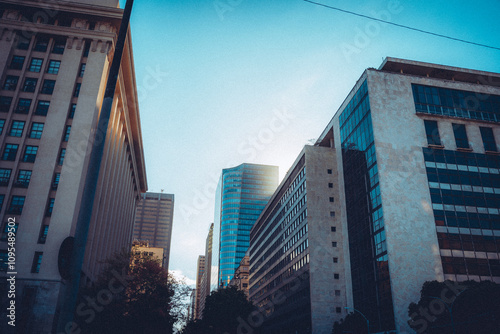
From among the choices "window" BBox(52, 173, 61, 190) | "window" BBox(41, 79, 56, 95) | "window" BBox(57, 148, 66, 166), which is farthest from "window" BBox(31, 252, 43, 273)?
"window" BBox(41, 79, 56, 95)

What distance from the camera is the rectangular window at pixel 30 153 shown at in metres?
43.3

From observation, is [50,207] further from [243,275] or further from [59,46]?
[243,275]

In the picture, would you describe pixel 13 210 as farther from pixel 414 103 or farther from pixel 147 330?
pixel 414 103

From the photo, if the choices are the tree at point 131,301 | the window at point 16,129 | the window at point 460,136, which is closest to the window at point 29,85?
the window at point 16,129

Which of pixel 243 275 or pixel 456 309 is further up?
pixel 243 275

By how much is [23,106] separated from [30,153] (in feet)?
22.5

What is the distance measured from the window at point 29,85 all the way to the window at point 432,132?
58134mm

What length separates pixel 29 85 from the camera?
1852 inches

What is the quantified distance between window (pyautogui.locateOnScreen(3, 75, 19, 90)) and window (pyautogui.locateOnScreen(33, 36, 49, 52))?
5474 millimetres

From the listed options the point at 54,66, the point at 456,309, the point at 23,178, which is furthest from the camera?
the point at 54,66

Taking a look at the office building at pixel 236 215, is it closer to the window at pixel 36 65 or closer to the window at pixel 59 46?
the window at pixel 59 46

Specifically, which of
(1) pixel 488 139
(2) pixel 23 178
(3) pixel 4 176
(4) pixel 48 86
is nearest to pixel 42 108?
(4) pixel 48 86

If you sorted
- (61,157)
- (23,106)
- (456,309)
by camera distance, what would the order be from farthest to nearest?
(23,106) → (61,157) → (456,309)

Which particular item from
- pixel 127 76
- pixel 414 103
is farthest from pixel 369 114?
pixel 127 76
